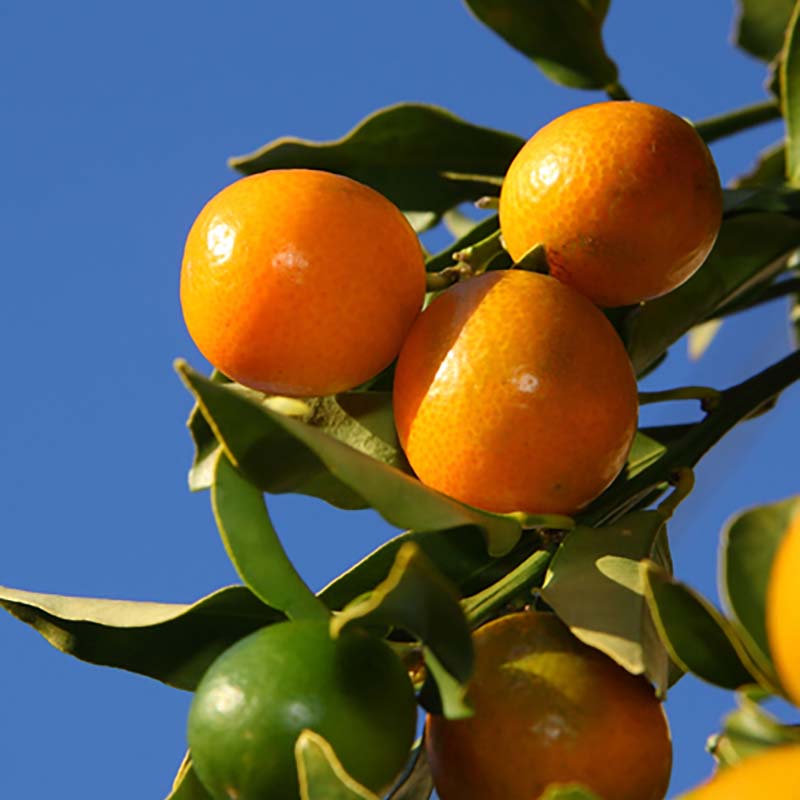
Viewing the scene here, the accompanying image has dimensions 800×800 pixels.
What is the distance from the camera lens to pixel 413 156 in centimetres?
89

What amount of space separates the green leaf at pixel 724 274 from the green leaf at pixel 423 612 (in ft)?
1.09

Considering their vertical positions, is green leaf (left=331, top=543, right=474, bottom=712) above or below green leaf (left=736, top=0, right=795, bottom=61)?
below

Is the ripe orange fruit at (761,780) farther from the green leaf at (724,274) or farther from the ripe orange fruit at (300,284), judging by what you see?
the green leaf at (724,274)

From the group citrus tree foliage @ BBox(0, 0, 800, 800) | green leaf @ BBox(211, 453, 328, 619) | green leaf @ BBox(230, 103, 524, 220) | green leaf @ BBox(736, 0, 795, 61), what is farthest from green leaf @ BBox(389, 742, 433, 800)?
green leaf @ BBox(736, 0, 795, 61)

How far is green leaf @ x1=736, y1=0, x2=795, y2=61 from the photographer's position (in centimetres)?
109

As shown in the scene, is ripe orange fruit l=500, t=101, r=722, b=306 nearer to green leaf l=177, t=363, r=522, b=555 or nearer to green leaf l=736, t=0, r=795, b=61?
green leaf l=177, t=363, r=522, b=555

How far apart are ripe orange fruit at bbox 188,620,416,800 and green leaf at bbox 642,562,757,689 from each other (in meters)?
0.11

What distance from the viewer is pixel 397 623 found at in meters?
0.55

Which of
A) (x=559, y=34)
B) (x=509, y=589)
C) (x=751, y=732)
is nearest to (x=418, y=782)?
(x=509, y=589)

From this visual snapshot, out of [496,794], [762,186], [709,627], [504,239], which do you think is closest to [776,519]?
[709,627]

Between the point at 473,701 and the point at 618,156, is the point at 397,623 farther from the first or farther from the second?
the point at 618,156

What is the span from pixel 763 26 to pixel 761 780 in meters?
0.81

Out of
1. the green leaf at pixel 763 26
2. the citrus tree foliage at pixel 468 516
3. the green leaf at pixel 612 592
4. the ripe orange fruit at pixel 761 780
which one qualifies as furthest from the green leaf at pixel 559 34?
the ripe orange fruit at pixel 761 780

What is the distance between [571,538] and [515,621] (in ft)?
0.17
